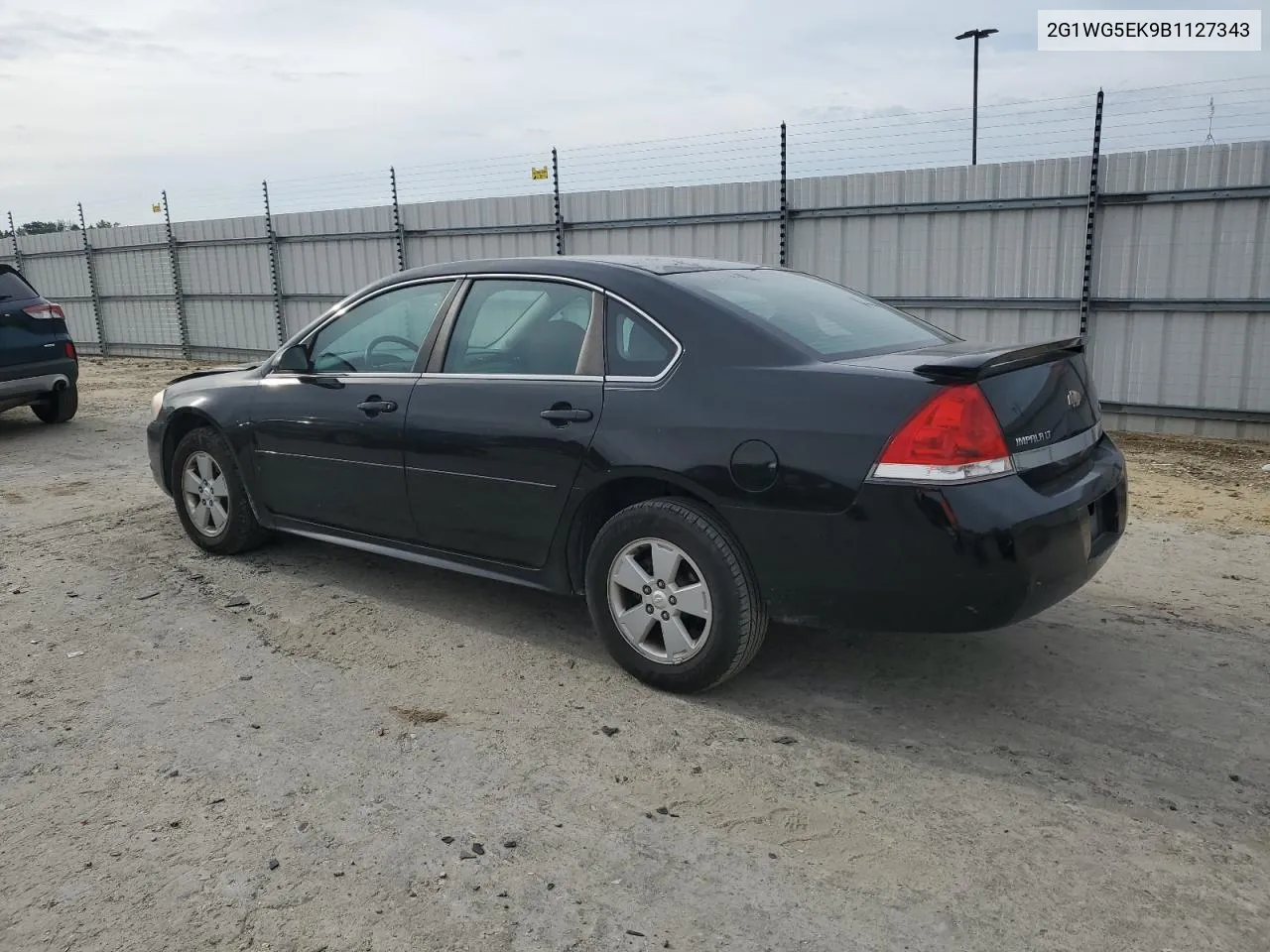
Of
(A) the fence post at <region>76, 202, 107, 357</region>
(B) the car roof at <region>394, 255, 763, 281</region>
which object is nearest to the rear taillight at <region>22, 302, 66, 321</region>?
(B) the car roof at <region>394, 255, 763, 281</region>

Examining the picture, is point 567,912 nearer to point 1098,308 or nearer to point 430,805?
point 430,805

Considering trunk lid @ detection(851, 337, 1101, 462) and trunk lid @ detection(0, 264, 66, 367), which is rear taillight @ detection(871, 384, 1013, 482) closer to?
trunk lid @ detection(851, 337, 1101, 462)

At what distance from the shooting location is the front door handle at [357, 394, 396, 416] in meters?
4.46

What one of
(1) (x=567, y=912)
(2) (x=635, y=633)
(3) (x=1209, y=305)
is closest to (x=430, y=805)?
(1) (x=567, y=912)

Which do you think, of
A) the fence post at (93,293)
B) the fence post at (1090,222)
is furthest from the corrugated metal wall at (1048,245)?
the fence post at (93,293)

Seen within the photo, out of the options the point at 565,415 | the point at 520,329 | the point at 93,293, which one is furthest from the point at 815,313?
the point at 93,293

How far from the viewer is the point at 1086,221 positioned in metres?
9.39

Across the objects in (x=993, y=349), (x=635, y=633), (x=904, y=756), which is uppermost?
(x=993, y=349)

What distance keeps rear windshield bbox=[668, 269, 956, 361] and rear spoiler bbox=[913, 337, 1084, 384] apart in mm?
393

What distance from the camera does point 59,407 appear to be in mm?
10867

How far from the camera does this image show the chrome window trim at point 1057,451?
322 centimetres

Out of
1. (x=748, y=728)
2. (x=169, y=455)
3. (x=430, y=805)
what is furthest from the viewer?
(x=169, y=455)

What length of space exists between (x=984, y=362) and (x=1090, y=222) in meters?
7.11

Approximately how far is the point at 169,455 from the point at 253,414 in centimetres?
94
